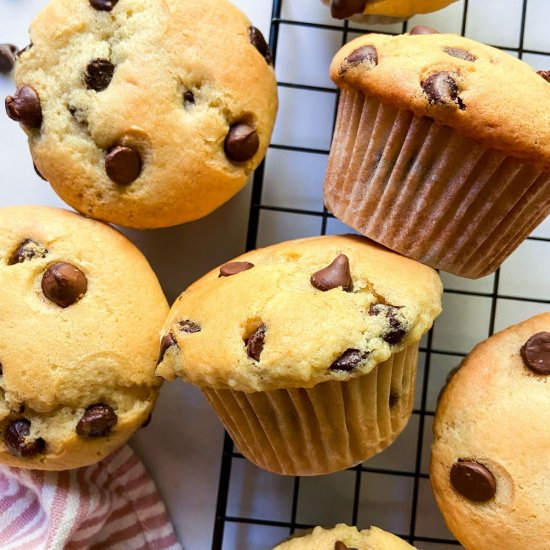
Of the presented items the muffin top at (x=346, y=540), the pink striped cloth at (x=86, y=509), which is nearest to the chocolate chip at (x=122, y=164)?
the pink striped cloth at (x=86, y=509)

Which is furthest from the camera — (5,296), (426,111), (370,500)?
(370,500)

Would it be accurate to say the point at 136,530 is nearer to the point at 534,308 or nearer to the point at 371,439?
the point at 371,439

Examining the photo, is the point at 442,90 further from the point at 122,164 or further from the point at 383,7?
the point at 122,164

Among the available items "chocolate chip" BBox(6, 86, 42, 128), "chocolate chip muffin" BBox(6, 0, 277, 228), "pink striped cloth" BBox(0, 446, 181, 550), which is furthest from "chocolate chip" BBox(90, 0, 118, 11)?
"pink striped cloth" BBox(0, 446, 181, 550)

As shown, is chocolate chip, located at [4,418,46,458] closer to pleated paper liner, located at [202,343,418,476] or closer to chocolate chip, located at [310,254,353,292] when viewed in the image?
pleated paper liner, located at [202,343,418,476]

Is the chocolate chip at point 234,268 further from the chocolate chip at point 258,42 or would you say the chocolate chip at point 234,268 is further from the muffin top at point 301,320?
the chocolate chip at point 258,42

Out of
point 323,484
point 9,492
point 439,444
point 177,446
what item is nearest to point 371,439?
point 439,444
